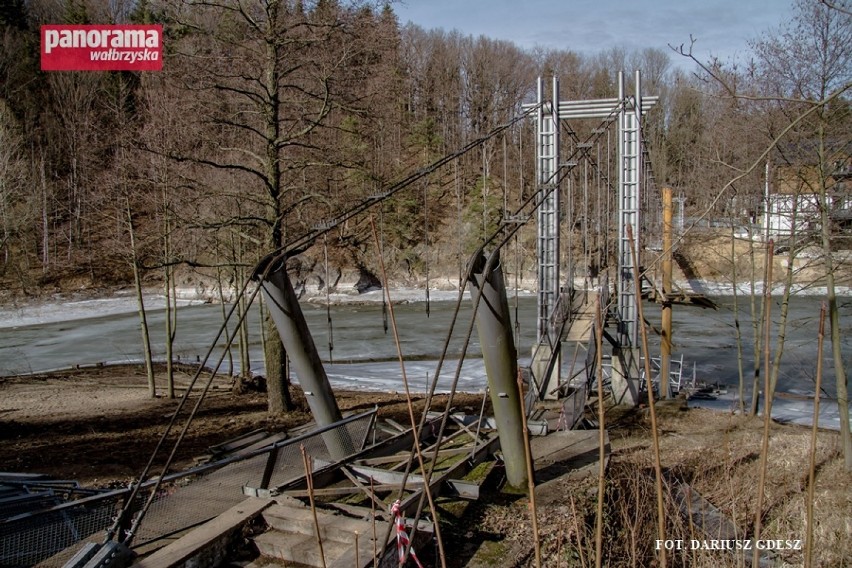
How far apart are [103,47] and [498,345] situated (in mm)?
18528

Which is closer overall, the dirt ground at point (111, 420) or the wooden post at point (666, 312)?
the dirt ground at point (111, 420)

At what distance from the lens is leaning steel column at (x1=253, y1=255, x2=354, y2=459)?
19.5ft

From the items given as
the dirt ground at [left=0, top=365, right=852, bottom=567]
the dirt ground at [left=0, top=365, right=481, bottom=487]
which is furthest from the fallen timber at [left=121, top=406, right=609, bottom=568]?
the dirt ground at [left=0, top=365, right=481, bottom=487]

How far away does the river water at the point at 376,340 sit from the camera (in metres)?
16.7

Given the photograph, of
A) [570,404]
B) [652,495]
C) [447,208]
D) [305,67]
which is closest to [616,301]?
[570,404]

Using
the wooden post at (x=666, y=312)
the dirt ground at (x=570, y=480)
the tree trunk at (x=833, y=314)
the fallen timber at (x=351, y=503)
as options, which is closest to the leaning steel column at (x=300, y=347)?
the fallen timber at (x=351, y=503)

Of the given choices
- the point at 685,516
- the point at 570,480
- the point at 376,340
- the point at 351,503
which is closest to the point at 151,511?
the point at 351,503

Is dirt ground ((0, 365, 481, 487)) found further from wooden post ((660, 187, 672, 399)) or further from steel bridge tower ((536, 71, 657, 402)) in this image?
wooden post ((660, 187, 672, 399))

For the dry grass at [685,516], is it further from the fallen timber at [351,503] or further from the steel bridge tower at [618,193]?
the steel bridge tower at [618,193]

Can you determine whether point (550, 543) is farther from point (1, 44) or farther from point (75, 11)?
point (1, 44)

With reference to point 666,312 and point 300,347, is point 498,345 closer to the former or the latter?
point 300,347

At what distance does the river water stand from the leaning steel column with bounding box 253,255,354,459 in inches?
238

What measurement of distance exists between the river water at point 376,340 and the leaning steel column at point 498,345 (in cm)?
608

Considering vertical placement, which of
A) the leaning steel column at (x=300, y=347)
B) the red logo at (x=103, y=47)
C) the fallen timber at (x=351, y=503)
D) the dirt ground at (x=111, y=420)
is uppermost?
the red logo at (x=103, y=47)
